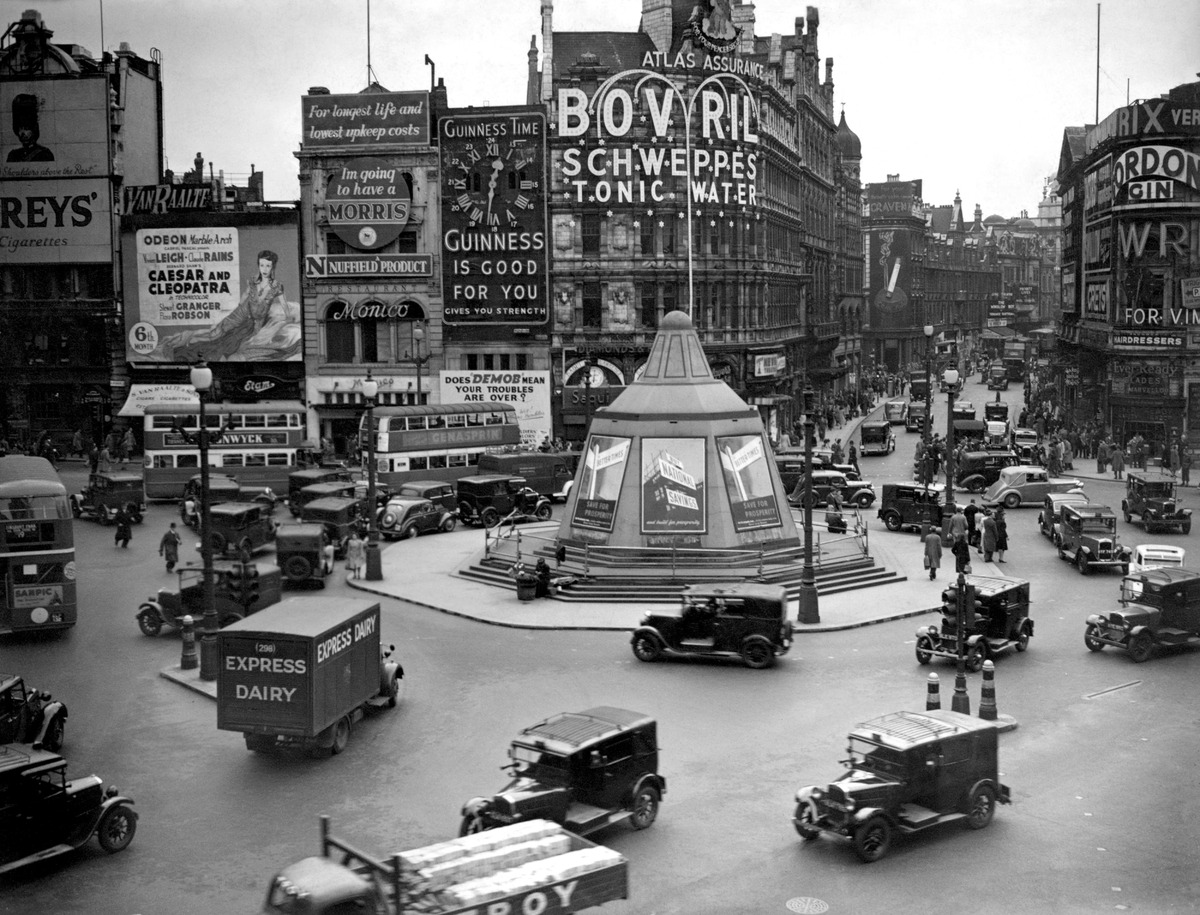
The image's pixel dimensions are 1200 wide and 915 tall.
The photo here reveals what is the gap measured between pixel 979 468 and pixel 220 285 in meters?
36.3

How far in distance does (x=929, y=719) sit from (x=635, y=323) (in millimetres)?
47665

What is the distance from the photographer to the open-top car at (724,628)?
28.5 meters

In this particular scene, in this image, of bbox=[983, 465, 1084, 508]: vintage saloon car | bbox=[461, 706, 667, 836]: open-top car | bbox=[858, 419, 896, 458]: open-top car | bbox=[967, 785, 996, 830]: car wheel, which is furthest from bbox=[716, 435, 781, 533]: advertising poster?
bbox=[858, 419, 896, 458]: open-top car

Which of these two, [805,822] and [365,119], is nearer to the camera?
[805,822]

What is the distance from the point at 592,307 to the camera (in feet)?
219

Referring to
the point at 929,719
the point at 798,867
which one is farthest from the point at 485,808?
the point at 929,719

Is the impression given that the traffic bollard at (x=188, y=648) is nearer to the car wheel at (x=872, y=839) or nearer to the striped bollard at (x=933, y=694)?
the striped bollard at (x=933, y=694)

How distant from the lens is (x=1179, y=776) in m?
21.5

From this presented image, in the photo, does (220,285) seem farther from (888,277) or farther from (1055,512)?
Answer: (888,277)

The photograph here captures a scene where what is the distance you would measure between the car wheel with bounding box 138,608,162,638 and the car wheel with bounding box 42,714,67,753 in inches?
341

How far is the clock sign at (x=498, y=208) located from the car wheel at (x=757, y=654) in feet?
131

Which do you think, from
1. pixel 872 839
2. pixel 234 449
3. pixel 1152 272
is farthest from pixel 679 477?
pixel 1152 272

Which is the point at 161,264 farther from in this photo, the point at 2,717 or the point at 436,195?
the point at 2,717

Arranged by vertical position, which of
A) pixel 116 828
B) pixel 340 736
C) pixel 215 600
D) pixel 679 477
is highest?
pixel 679 477
